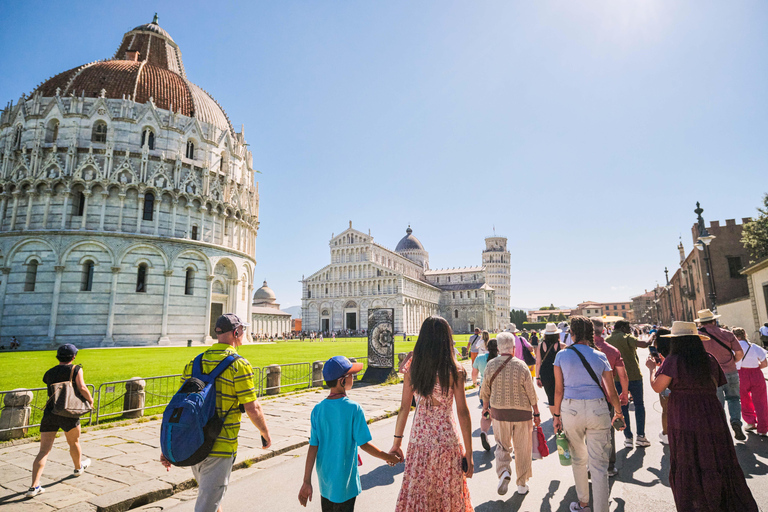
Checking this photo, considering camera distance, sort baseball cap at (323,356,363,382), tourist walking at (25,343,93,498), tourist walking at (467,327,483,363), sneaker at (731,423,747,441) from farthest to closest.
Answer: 1. tourist walking at (467,327,483,363)
2. sneaker at (731,423,747,441)
3. tourist walking at (25,343,93,498)
4. baseball cap at (323,356,363,382)

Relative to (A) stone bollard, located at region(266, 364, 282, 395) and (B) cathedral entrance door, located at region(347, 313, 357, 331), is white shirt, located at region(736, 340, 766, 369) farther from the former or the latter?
(B) cathedral entrance door, located at region(347, 313, 357, 331)

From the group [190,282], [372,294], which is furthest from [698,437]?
[372,294]

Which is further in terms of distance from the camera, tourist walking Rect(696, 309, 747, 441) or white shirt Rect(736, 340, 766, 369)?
white shirt Rect(736, 340, 766, 369)

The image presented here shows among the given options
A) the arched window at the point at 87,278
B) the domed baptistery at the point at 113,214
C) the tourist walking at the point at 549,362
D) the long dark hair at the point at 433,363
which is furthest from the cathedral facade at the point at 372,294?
the long dark hair at the point at 433,363

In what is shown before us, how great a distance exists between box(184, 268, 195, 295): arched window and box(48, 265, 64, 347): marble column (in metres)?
7.98

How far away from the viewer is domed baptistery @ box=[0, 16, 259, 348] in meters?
28.6

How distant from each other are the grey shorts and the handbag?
282 cm

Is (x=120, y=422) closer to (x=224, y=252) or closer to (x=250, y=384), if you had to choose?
(x=250, y=384)

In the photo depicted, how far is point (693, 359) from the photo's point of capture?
395 centimetres

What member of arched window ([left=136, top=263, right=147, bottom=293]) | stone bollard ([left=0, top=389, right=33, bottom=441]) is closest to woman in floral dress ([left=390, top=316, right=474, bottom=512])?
stone bollard ([left=0, top=389, right=33, bottom=441])

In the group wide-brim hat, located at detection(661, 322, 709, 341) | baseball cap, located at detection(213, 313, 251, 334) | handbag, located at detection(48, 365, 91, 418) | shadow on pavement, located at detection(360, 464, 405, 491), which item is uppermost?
baseball cap, located at detection(213, 313, 251, 334)

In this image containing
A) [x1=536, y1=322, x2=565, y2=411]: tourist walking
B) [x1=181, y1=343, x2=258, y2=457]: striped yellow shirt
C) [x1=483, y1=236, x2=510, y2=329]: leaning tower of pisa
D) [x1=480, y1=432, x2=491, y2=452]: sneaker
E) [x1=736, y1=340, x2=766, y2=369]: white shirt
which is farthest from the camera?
[x1=483, y1=236, x2=510, y2=329]: leaning tower of pisa

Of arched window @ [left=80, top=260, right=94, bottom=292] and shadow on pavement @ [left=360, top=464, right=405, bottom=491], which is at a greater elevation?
arched window @ [left=80, top=260, right=94, bottom=292]

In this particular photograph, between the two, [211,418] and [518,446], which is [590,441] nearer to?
[518,446]
